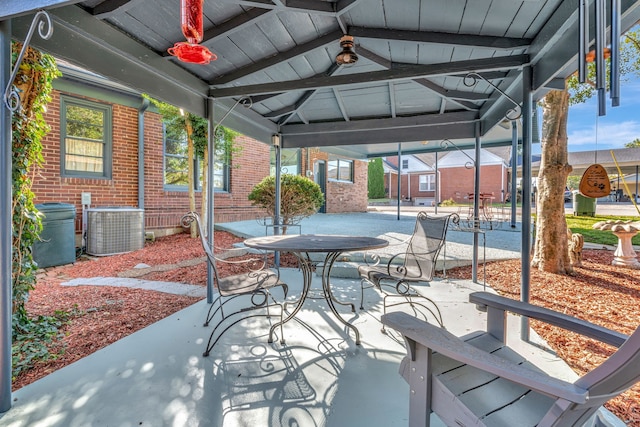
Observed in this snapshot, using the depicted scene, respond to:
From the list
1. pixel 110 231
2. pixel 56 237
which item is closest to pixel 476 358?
pixel 56 237

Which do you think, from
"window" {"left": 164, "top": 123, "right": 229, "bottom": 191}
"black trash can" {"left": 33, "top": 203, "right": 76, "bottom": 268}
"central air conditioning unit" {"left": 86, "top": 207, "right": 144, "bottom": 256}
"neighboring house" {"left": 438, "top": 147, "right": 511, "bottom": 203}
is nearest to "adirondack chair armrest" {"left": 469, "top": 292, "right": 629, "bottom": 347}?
"black trash can" {"left": 33, "top": 203, "right": 76, "bottom": 268}

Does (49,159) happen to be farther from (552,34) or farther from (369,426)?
(552,34)

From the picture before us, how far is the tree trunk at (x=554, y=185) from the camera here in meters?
4.43

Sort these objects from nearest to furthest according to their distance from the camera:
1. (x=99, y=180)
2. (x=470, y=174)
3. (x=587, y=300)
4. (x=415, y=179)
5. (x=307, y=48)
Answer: (x=307, y=48), (x=587, y=300), (x=99, y=180), (x=470, y=174), (x=415, y=179)

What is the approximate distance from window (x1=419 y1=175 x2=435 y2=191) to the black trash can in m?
24.3

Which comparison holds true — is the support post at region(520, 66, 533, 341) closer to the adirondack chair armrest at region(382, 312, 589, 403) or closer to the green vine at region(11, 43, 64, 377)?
the adirondack chair armrest at region(382, 312, 589, 403)

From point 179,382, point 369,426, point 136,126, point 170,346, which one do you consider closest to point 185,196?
point 136,126

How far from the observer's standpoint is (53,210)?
201 inches

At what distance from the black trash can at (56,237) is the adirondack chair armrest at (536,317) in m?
6.00

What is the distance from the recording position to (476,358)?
975 mm

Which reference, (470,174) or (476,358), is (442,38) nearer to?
(476,358)

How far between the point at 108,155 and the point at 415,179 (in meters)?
23.6

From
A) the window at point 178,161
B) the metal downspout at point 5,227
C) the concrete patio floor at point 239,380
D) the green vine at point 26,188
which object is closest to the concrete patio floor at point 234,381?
the concrete patio floor at point 239,380

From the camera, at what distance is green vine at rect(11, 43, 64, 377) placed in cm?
247
